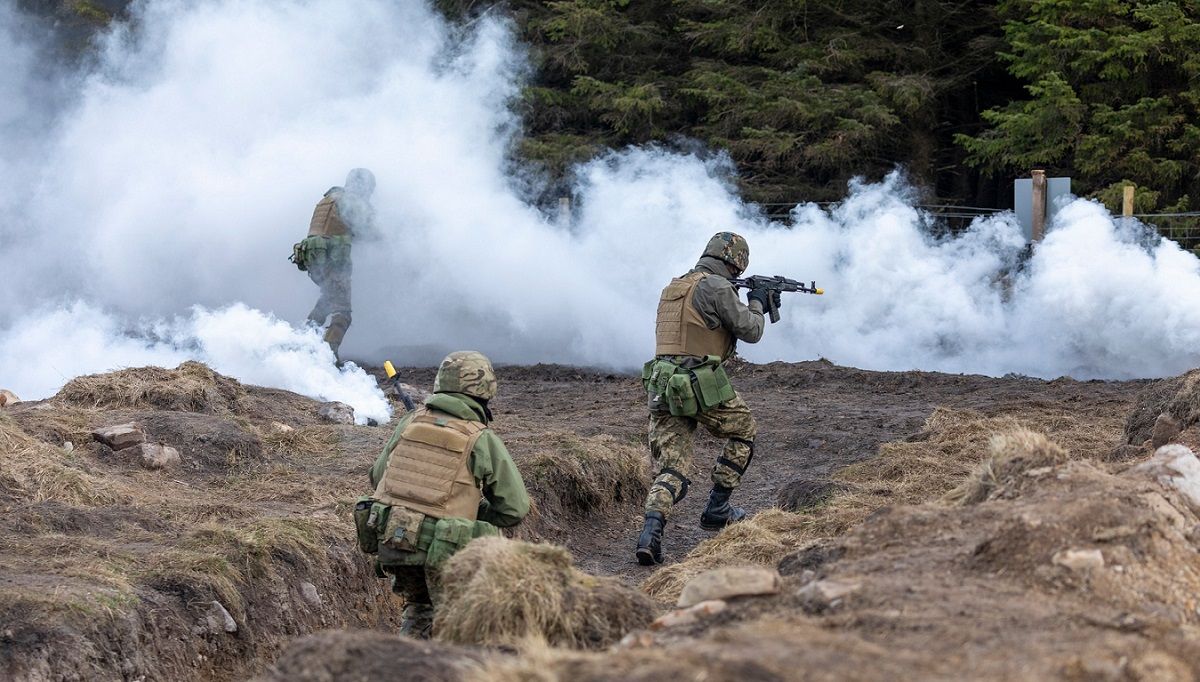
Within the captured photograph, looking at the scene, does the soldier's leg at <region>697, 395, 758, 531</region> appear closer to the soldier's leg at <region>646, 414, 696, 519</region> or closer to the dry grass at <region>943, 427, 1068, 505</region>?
the soldier's leg at <region>646, 414, 696, 519</region>

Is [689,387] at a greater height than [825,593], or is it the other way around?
[689,387]

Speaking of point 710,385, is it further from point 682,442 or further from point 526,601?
point 526,601

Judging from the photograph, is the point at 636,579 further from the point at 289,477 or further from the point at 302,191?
the point at 302,191

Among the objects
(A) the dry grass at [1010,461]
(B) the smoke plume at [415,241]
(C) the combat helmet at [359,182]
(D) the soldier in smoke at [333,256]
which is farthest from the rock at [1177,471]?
(C) the combat helmet at [359,182]

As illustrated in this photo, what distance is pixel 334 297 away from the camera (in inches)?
559

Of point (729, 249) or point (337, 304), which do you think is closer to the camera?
point (729, 249)

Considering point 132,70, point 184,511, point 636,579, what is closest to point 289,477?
point 184,511

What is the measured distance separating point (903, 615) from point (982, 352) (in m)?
12.3

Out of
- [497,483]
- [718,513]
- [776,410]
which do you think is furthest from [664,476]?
[776,410]

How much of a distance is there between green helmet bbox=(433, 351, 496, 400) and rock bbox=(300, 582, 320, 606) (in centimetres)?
204

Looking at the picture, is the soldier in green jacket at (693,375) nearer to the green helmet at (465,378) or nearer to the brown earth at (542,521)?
the brown earth at (542,521)

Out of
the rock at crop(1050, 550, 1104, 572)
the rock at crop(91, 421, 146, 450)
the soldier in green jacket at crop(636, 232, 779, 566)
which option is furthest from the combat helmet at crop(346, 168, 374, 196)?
the rock at crop(1050, 550, 1104, 572)

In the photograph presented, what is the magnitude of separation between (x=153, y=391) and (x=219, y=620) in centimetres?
452

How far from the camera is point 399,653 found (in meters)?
A: 4.17
